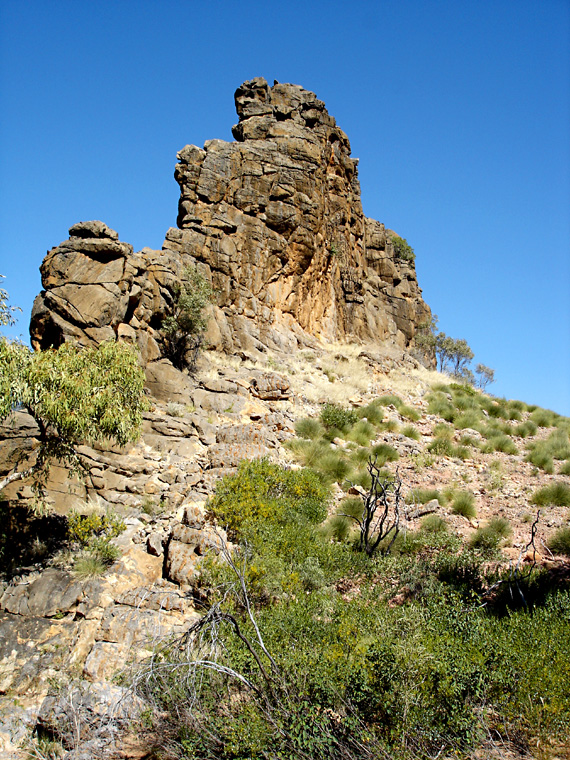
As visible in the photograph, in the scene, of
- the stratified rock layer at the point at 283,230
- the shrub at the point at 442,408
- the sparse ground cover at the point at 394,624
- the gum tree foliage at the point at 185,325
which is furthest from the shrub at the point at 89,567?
the shrub at the point at 442,408

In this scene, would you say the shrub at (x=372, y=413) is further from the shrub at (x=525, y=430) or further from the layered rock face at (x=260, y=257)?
the layered rock face at (x=260, y=257)

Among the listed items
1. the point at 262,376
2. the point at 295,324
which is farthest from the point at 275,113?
the point at 262,376

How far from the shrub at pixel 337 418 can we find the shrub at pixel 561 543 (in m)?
8.16

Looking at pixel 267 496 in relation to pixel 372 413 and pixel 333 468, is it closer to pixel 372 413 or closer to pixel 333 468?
pixel 333 468

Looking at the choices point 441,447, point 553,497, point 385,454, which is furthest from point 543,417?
point 553,497

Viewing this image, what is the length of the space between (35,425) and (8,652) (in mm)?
5752

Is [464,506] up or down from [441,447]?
down

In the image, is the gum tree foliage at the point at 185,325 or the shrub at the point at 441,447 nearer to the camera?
the shrub at the point at 441,447

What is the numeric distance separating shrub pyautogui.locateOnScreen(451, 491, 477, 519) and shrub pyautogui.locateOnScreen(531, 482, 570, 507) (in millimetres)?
1531

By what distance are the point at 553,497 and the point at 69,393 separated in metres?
11.0

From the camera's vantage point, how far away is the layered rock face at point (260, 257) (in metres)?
15.5

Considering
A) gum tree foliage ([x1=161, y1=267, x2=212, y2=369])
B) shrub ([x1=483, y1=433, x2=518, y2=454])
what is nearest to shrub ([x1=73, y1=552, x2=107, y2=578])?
gum tree foliage ([x1=161, y1=267, x2=212, y2=369])

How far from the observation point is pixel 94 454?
12.1 metres

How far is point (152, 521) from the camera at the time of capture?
10.8 meters
